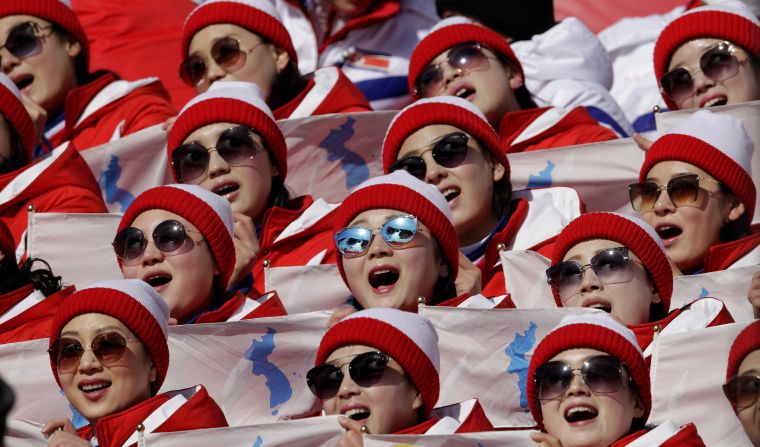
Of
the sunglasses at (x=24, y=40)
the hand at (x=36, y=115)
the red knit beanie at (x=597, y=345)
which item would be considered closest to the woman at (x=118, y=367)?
the red knit beanie at (x=597, y=345)

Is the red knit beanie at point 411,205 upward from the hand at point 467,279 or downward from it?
upward

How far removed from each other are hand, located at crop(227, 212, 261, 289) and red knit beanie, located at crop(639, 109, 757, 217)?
60.2 inches

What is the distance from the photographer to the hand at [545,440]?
5.94m

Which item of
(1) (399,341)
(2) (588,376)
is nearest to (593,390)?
(2) (588,376)

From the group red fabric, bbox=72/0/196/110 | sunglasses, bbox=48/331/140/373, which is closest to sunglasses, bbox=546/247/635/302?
sunglasses, bbox=48/331/140/373

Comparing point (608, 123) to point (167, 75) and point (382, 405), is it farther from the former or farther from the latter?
point (382, 405)

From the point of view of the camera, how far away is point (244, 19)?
29.7 feet

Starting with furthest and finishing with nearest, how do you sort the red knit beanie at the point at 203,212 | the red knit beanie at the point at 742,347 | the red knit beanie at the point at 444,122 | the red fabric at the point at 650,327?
the red knit beanie at the point at 444,122 < the red knit beanie at the point at 203,212 < the red fabric at the point at 650,327 < the red knit beanie at the point at 742,347

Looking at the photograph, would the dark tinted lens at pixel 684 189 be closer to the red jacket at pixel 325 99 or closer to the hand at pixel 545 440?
the hand at pixel 545 440

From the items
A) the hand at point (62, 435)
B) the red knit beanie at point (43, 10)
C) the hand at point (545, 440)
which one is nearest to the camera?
the hand at point (545, 440)

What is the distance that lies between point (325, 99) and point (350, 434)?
10.6 feet

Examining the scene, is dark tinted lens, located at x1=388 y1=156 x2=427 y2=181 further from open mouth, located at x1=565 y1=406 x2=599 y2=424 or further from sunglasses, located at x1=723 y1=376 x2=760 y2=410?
sunglasses, located at x1=723 y1=376 x2=760 y2=410

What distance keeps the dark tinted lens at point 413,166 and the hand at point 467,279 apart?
0.42 m

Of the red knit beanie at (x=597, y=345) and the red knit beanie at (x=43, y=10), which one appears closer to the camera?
the red knit beanie at (x=597, y=345)
